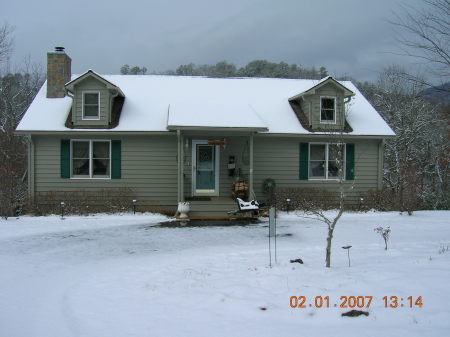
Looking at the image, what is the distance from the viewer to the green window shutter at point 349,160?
49.6 feet

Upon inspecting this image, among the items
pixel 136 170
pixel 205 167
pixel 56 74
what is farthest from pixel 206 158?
pixel 56 74

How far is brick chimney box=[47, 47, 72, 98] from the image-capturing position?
15.6m

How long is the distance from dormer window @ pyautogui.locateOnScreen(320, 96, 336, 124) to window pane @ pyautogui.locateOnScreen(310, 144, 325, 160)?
102cm

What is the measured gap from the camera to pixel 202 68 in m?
46.1

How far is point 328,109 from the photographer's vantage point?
15.2 m

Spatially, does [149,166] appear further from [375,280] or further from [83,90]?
[375,280]

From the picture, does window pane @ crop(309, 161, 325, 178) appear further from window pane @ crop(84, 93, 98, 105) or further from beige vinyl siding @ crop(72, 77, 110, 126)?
window pane @ crop(84, 93, 98, 105)

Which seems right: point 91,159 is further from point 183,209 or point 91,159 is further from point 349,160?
point 349,160

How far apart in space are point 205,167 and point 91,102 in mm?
4791

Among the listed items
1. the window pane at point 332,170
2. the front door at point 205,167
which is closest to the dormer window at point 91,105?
the front door at point 205,167

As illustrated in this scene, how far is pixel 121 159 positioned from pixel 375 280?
10.5 meters

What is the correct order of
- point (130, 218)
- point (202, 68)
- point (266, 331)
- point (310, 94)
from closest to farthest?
point (266, 331) < point (130, 218) < point (310, 94) < point (202, 68)

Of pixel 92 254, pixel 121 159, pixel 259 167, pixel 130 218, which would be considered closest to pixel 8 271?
pixel 92 254

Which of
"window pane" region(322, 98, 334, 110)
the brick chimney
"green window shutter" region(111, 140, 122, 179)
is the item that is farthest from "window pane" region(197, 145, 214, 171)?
the brick chimney
